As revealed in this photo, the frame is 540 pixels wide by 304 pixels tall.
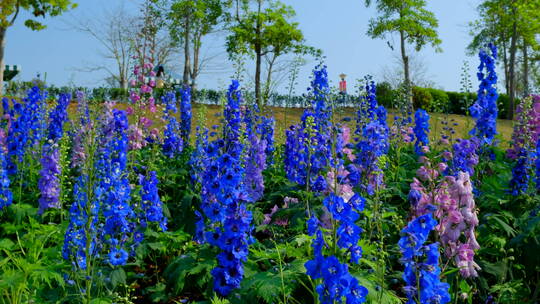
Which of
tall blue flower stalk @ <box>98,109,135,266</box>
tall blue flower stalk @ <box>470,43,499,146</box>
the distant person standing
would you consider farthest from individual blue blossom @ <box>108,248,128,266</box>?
the distant person standing

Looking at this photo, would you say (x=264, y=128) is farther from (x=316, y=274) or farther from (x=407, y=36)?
(x=407, y=36)

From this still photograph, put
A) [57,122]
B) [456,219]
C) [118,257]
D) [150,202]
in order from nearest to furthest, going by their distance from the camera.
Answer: [456,219] → [118,257] → [150,202] → [57,122]

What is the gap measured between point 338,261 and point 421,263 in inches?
16.1

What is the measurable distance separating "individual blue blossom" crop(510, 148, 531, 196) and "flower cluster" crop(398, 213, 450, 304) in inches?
127

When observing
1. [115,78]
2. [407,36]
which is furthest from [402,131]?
[115,78]

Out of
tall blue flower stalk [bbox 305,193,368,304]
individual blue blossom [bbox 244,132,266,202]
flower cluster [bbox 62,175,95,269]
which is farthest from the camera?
individual blue blossom [bbox 244,132,266,202]

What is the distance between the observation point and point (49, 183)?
5828 mm

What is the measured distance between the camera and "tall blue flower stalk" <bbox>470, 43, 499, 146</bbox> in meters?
6.66

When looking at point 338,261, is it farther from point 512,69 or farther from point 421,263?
point 512,69

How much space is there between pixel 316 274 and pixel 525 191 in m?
3.67

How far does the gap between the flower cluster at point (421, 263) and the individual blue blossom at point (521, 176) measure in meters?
3.23

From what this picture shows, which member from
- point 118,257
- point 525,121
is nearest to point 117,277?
point 118,257

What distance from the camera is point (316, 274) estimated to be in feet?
8.71

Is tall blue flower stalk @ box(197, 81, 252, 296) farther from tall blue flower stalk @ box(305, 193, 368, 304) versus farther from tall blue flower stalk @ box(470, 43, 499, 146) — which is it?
tall blue flower stalk @ box(470, 43, 499, 146)
